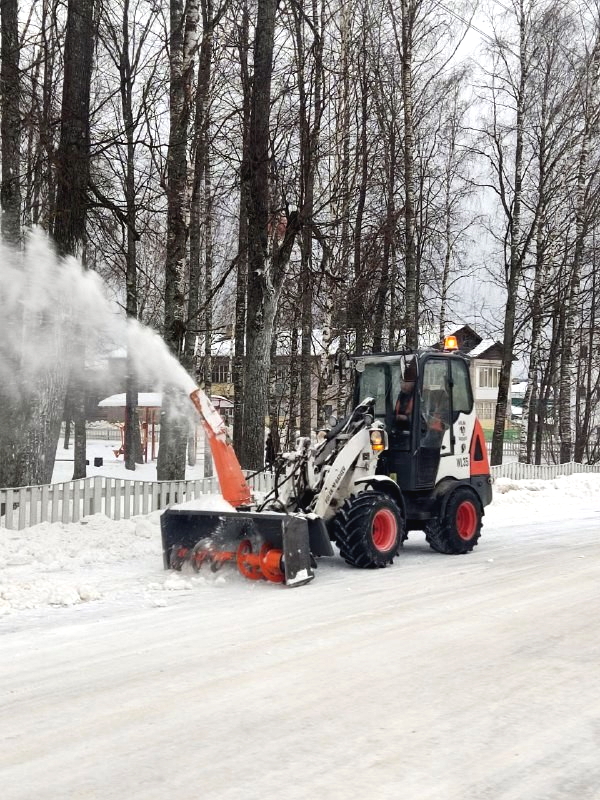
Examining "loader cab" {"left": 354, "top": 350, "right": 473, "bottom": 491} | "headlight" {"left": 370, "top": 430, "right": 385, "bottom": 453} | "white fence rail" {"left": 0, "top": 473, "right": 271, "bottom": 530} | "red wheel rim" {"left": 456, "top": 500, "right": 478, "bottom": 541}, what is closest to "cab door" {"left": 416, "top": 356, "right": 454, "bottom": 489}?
"loader cab" {"left": 354, "top": 350, "right": 473, "bottom": 491}

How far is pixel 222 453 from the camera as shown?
9.52m

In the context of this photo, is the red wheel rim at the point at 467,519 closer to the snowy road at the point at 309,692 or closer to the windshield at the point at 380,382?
the windshield at the point at 380,382

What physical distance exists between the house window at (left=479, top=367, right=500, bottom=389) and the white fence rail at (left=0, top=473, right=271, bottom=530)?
200 ft

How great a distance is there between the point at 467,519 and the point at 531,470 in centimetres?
1195

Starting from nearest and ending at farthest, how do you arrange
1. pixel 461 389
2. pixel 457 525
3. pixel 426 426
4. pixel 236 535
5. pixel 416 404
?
pixel 236 535, pixel 416 404, pixel 426 426, pixel 457 525, pixel 461 389

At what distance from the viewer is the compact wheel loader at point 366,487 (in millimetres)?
9148

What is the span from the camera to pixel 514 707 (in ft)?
17.6

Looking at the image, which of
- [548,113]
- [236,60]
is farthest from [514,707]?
[548,113]

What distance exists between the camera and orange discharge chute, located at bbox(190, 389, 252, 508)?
368 inches

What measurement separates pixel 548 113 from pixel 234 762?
24674 mm

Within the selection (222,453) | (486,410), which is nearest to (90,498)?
(222,453)

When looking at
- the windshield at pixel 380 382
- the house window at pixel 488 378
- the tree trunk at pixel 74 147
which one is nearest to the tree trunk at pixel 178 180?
the tree trunk at pixel 74 147

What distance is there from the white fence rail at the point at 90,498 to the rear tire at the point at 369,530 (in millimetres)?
4358

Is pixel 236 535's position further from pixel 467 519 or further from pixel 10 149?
pixel 10 149
